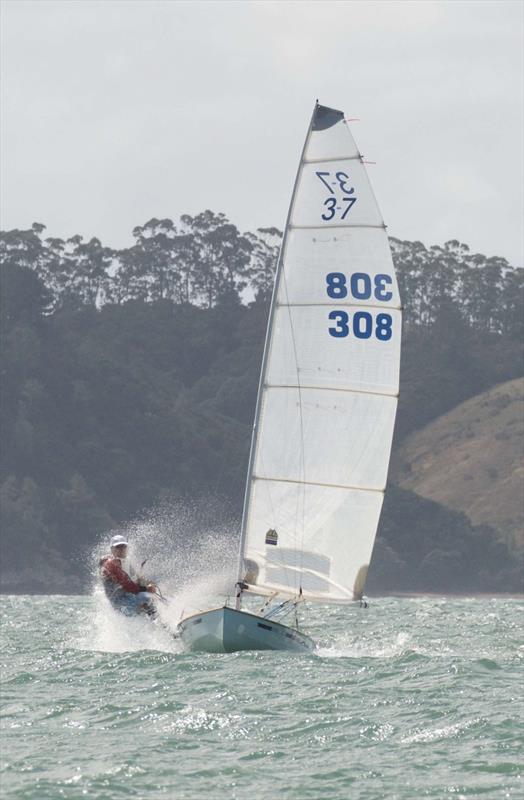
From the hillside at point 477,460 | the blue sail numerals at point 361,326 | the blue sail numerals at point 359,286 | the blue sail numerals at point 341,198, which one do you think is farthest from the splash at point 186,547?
the blue sail numerals at point 341,198

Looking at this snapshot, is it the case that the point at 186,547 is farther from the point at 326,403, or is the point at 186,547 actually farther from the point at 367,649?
the point at 326,403

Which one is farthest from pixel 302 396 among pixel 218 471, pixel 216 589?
pixel 218 471

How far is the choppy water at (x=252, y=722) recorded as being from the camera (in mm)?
14945

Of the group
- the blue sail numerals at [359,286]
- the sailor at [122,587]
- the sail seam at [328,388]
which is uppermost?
the blue sail numerals at [359,286]

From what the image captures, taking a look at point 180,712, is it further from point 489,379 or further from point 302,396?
point 489,379

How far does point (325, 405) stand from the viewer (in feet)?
86.5

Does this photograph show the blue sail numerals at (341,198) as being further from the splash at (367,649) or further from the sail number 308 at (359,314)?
the splash at (367,649)

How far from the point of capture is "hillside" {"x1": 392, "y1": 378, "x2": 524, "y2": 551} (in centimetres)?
12331

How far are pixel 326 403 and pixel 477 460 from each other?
105491 mm

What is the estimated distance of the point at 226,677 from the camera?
22.1 metres

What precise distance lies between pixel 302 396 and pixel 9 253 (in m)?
108

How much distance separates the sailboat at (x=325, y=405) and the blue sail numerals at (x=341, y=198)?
17 mm

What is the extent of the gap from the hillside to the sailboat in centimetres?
9208

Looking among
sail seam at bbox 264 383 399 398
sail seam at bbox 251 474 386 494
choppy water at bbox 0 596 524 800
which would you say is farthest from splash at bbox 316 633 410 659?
sail seam at bbox 264 383 399 398
